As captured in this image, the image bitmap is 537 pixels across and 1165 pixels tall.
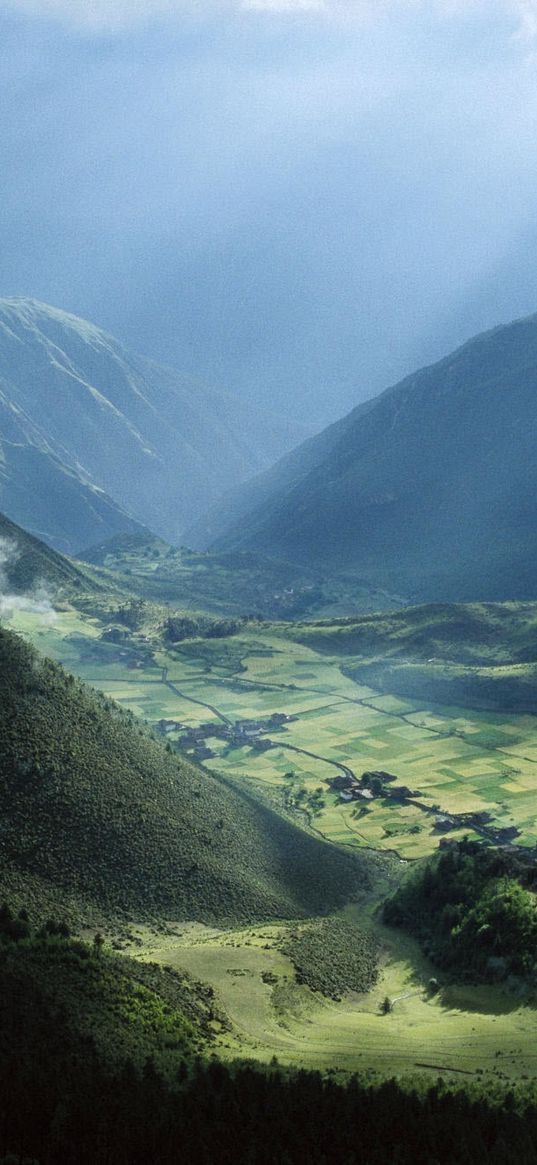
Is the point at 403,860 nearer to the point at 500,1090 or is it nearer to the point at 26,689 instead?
the point at 26,689

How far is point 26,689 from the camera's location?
88.6m

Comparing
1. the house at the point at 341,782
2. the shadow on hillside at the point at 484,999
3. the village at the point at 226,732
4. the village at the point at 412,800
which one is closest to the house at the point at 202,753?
the village at the point at 226,732

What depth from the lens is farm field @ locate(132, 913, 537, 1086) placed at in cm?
5806

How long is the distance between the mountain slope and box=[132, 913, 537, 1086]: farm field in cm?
545

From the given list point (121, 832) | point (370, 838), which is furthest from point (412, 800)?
point (121, 832)

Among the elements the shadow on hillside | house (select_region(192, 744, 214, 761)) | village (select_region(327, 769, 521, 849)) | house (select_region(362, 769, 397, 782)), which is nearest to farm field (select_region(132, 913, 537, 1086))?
the shadow on hillside

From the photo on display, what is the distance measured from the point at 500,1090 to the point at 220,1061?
13694mm

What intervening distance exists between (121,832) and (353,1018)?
22887 mm

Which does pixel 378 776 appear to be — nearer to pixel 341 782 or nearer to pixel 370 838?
pixel 341 782

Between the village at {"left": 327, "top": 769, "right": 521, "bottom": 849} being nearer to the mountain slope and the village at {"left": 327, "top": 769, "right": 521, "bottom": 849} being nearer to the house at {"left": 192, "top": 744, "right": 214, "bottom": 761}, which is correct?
the house at {"left": 192, "top": 744, "right": 214, "bottom": 761}

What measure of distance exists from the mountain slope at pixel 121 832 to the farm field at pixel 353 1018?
5.45 m

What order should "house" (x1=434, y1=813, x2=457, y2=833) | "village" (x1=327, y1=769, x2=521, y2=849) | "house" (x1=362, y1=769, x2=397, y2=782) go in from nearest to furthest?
"village" (x1=327, y1=769, x2=521, y2=849) < "house" (x1=434, y1=813, x2=457, y2=833) < "house" (x1=362, y1=769, x2=397, y2=782)

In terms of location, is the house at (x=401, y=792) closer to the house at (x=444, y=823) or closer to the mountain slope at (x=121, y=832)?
the house at (x=444, y=823)

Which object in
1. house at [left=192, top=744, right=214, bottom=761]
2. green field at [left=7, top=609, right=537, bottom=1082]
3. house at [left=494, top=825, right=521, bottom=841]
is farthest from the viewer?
house at [left=192, top=744, right=214, bottom=761]
